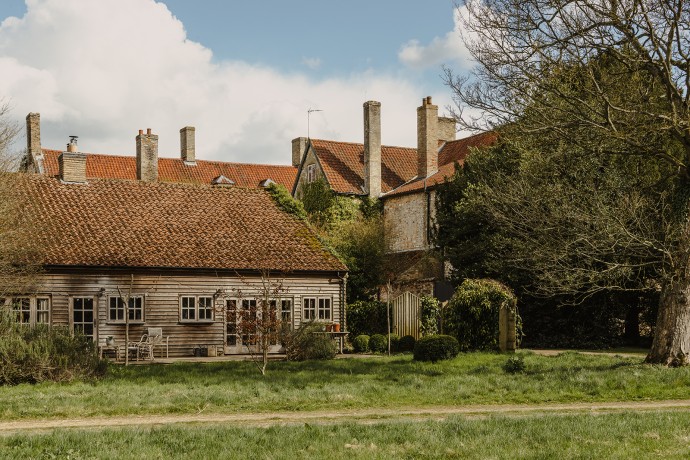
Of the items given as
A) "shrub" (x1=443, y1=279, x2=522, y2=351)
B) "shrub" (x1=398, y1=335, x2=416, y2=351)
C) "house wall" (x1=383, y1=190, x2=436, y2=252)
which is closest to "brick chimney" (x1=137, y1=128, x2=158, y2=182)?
"house wall" (x1=383, y1=190, x2=436, y2=252)

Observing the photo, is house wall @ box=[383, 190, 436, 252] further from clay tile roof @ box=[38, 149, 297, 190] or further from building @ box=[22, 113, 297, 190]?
clay tile roof @ box=[38, 149, 297, 190]

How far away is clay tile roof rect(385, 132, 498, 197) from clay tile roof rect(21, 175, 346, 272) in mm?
14175

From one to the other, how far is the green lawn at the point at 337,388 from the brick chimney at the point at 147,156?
30467 millimetres

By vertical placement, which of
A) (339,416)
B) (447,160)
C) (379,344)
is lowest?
(339,416)

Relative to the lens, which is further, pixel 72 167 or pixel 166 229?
pixel 72 167

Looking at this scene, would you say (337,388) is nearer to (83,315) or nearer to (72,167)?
(83,315)

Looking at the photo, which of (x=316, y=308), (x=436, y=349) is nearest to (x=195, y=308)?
(x=316, y=308)

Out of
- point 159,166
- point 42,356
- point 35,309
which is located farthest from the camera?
point 159,166

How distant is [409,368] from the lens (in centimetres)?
2130

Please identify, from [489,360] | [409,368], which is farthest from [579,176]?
[409,368]

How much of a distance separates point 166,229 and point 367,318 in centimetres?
919

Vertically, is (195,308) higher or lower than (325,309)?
higher

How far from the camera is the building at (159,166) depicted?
169 feet

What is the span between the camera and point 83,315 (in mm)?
28594
